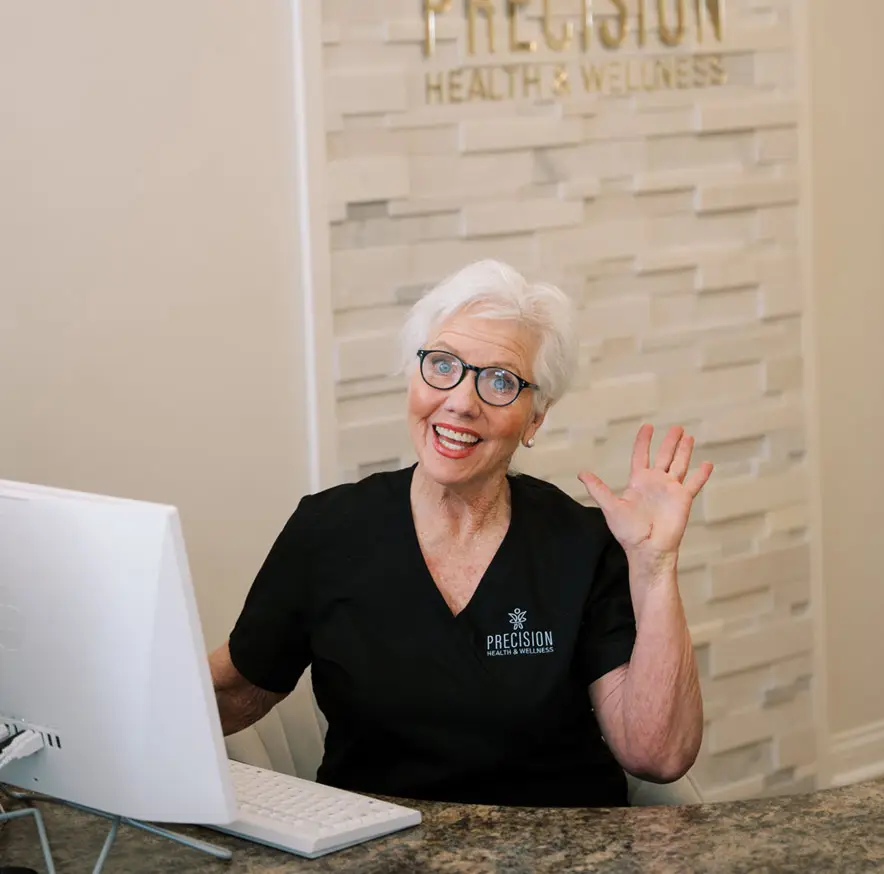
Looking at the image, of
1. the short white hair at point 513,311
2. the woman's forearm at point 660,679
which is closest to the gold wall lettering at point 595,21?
the short white hair at point 513,311

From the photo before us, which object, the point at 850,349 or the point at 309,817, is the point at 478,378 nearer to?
the point at 309,817

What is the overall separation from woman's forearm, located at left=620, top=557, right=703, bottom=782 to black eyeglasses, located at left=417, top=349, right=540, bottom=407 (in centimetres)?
33

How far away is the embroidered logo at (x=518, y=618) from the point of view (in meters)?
2.10

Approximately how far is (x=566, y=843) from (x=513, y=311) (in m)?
0.81

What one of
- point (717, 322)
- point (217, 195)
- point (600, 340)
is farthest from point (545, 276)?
point (217, 195)

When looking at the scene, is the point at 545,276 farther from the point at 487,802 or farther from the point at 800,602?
the point at 487,802

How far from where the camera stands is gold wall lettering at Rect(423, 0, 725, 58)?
9.75ft

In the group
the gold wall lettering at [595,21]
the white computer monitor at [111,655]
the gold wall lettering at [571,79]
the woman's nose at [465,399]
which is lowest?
the white computer monitor at [111,655]

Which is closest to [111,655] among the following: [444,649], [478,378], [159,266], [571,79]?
[444,649]

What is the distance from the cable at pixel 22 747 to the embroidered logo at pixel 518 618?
0.75 m

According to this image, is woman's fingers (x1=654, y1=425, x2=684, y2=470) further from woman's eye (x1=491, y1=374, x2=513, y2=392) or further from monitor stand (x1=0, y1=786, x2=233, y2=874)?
monitor stand (x1=0, y1=786, x2=233, y2=874)

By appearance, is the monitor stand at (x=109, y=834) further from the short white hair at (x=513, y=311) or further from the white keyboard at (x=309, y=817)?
the short white hair at (x=513, y=311)

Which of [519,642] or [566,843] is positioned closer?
[566,843]

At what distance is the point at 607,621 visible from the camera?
2107 mm
